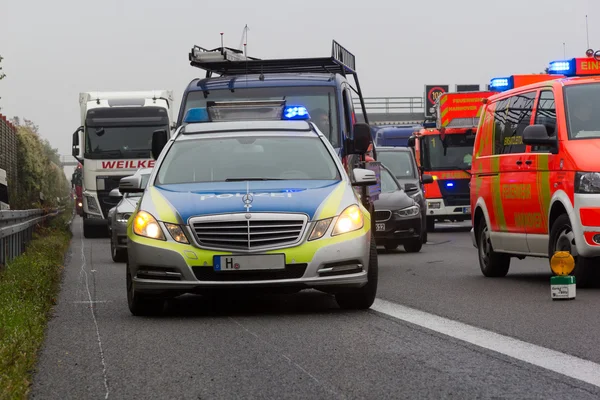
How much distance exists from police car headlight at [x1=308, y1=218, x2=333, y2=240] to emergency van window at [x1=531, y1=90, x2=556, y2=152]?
3.22 meters

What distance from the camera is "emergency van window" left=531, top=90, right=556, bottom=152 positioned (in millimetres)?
12344

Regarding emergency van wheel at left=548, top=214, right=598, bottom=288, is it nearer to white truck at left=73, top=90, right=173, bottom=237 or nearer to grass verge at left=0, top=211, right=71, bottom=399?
grass verge at left=0, top=211, right=71, bottom=399

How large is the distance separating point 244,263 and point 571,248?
11.7 ft

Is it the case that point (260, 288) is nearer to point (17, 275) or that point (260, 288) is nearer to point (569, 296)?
point (569, 296)

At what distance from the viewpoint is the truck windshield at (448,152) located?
32.3 meters

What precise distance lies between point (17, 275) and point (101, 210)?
18454 mm

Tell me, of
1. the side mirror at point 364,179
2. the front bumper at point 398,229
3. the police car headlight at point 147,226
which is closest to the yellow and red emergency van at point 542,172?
the side mirror at point 364,179

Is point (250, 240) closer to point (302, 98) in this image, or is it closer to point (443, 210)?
point (302, 98)

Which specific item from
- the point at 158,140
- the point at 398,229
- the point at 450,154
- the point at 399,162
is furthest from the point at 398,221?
the point at 450,154

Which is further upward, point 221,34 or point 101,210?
point 221,34

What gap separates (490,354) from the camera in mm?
7406

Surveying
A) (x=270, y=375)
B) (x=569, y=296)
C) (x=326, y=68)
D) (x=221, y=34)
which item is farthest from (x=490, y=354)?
(x=221, y=34)

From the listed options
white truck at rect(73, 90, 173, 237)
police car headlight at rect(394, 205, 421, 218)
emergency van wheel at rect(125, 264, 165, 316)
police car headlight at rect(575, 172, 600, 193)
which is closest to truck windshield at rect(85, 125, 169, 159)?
white truck at rect(73, 90, 173, 237)

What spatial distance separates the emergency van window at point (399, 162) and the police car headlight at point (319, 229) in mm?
15088
